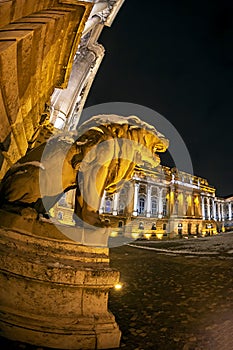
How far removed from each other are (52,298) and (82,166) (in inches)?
70.2

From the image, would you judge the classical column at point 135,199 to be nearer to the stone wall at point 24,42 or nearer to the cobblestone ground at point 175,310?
the cobblestone ground at point 175,310

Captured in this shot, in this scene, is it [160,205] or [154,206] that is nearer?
[154,206]

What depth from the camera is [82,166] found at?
3623mm

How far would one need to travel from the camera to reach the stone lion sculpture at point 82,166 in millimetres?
3525

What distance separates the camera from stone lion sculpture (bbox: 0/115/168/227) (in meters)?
3.53

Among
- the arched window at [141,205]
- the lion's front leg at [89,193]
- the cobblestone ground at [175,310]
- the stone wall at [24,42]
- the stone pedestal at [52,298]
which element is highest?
the arched window at [141,205]

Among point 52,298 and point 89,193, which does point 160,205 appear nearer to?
point 89,193

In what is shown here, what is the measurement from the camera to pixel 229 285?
19.6 feet

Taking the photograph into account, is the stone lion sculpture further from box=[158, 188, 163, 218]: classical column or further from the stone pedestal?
box=[158, 188, 163, 218]: classical column

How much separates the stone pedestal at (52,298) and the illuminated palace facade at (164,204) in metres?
44.3

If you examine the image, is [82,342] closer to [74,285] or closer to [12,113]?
[74,285]

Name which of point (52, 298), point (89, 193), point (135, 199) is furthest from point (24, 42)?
point (135, 199)

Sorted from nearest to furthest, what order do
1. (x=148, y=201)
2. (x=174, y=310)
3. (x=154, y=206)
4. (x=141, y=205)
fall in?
(x=174, y=310), (x=141, y=205), (x=148, y=201), (x=154, y=206)

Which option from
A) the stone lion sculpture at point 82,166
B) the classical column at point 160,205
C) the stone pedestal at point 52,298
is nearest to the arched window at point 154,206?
the classical column at point 160,205
